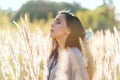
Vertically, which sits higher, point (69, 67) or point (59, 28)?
point (59, 28)

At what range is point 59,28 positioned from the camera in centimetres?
256

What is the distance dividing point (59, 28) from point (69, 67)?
0.28 meters

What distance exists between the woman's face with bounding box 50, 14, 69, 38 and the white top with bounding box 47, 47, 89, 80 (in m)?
0.10

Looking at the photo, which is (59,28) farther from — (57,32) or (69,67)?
(69,67)

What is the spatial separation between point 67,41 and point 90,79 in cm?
23

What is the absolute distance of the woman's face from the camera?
2.53 metres

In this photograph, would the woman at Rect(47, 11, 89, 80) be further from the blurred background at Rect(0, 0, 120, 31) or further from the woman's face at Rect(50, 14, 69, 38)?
the blurred background at Rect(0, 0, 120, 31)

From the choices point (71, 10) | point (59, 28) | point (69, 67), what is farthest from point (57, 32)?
point (71, 10)

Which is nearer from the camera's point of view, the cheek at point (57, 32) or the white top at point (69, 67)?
the white top at point (69, 67)

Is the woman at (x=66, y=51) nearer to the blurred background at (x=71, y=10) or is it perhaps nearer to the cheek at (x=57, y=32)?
the cheek at (x=57, y=32)

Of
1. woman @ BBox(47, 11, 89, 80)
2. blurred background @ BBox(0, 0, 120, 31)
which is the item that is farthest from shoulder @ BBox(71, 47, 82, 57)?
blurred background @ BBox(0, 0, 120, 31)

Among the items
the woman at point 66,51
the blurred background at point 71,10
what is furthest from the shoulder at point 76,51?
the blurred background at point 71,10

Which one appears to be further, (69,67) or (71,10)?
(71,10)

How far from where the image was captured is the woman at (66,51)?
7.80ft
